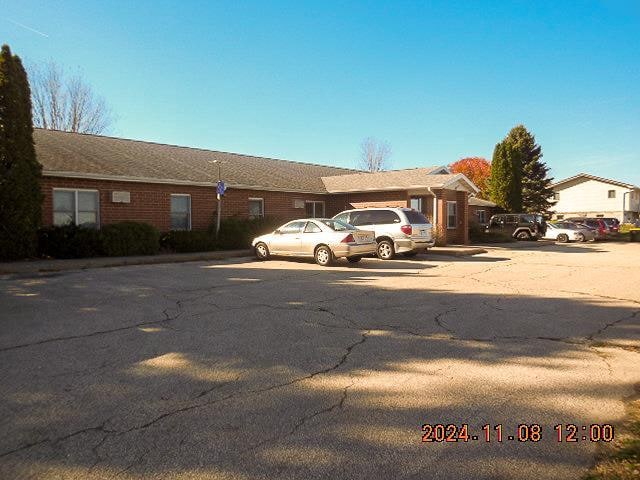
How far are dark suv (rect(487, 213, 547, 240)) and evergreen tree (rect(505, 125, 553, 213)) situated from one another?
713 inches

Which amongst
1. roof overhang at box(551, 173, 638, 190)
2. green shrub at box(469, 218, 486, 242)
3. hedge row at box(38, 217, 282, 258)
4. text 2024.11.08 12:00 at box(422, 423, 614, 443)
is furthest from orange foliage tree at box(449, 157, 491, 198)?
text 2024.11.08 12:00 at box(422, 423, 614, 443)

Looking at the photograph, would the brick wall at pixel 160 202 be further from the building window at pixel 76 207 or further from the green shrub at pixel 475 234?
the green shrub at pixel 475 234

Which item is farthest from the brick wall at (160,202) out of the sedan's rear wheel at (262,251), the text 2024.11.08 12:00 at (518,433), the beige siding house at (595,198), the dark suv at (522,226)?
the beige siding house at (595,198)

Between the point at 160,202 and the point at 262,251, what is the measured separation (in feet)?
18.2

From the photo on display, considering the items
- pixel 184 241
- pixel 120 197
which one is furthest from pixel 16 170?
pixel 184 241

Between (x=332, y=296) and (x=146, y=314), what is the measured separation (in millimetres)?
3362

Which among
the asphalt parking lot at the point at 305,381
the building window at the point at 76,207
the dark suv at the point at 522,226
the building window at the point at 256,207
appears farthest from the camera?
the dark suv at the point at 522,226

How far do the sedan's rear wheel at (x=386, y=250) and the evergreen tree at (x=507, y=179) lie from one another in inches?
1093

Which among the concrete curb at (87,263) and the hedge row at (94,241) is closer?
the concrete curb at (87,263)

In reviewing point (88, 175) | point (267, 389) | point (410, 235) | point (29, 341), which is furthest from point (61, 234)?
point (267, 389)

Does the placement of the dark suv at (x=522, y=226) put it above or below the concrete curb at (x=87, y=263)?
above

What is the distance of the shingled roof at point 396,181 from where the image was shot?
2336 centimetres

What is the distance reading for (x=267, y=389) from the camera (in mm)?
4074

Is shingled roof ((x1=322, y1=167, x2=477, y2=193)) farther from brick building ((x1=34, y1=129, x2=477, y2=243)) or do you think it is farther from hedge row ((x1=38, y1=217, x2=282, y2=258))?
hedge row ((x1=38, y1=217, x2=282, y2=258))
